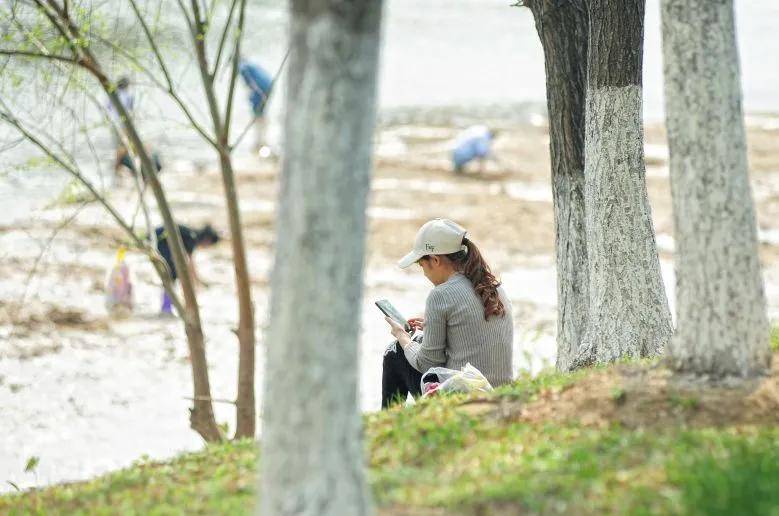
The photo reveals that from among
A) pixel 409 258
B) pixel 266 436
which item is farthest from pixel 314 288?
pixel 409 258

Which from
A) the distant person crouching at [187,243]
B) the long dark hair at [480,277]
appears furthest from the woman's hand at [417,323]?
the distant person crouching at [187,243]

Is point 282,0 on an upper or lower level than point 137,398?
upper

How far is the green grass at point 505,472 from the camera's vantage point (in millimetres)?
3941

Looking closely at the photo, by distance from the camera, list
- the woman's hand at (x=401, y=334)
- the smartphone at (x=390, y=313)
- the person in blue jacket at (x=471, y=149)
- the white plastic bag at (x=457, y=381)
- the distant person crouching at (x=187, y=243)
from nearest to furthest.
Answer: the white plastic bag at (x=457, y=381) → the woman's hand at (x=401, y=334) → the smartphone at (x=390, y=313) → the distant person crouching at (x=187, y=243) → the person in blue jacket at (x=471, y=149)

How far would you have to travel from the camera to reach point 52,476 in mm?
8078

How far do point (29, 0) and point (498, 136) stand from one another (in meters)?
13.2

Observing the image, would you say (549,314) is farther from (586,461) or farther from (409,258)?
(586,461)

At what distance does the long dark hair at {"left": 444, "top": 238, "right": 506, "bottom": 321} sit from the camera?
21.3 ft

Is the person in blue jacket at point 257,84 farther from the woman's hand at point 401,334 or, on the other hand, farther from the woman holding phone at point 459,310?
the woman holding phone at point 459,310

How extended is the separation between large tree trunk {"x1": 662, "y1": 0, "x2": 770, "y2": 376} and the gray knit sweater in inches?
67.7

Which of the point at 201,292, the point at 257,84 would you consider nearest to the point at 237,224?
the point at 201,292

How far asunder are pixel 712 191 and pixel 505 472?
1424 millimetres

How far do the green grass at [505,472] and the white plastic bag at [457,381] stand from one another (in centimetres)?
42

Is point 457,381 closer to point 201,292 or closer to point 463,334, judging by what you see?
point 463,334
